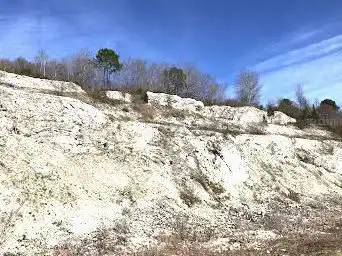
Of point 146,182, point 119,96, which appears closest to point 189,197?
point 146,182

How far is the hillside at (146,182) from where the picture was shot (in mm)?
21219

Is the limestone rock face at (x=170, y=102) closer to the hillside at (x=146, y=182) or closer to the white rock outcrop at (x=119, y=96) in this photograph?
the hillside at (x=146, y=182)

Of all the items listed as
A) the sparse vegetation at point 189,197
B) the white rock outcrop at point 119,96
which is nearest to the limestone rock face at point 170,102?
the white rock outcrop at point 119,96

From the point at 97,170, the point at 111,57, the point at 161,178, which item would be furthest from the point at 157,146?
the point at 111,57

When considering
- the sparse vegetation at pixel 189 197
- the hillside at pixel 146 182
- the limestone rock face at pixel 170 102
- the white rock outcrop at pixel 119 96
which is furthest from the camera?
the limestone rock face at pixel 170 102

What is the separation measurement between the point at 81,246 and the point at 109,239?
5.15 feet

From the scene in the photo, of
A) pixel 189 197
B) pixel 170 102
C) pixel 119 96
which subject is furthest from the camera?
pixel 170 102

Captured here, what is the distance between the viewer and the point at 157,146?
105ft

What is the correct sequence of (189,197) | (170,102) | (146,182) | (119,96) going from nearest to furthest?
(146,182) < (189,197) < (119,96) < (170,102)

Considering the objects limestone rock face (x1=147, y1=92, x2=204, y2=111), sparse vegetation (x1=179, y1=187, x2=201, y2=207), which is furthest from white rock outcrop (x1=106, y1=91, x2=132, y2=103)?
sparse vegetation (x1=179, y1=187, x2=201, y2=207)

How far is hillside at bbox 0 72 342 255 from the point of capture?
21.2 m

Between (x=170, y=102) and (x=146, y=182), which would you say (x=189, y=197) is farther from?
(x=170, y=102)

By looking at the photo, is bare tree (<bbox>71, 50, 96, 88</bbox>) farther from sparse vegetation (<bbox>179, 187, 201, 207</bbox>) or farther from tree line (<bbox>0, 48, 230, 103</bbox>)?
sparse vegetation (<bbox>179, 187, 201, 207</bbox>)

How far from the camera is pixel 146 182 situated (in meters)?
27.6
